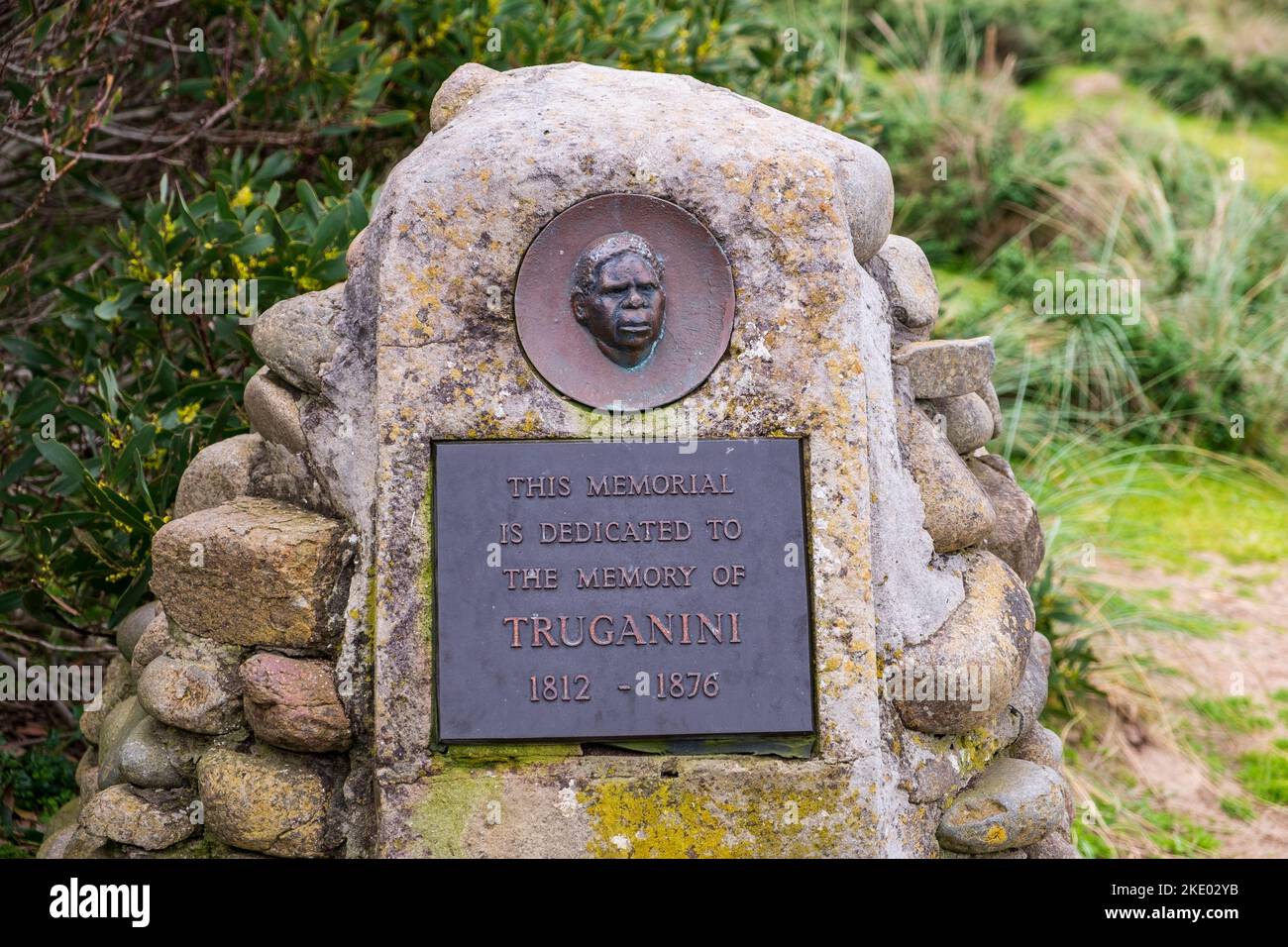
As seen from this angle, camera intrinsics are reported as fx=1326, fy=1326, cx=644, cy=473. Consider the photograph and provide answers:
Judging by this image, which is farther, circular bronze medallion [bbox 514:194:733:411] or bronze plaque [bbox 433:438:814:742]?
circular bronze medallion [bbox 514:194:733:411]

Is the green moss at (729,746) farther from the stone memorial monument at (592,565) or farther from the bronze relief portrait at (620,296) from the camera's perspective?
the bronze relief portrait at (620,296)

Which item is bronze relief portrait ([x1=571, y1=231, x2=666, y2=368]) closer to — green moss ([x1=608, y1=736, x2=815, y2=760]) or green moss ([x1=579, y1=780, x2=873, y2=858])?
green moss ([x1=608, y1=736, x2=815, y2=760])

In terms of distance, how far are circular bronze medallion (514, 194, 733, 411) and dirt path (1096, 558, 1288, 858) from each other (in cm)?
266

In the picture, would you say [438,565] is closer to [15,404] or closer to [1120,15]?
[15,404]

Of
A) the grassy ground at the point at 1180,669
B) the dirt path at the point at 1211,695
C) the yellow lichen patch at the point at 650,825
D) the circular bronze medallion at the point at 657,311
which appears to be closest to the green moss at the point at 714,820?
the yellow lichen patch at the point at 650,825

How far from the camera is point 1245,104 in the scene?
10945 millimetres

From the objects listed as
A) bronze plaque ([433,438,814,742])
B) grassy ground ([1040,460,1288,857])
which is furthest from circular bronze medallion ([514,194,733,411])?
grassy ground ([1040,460,1288,857])

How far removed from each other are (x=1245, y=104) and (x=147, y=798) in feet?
34.6

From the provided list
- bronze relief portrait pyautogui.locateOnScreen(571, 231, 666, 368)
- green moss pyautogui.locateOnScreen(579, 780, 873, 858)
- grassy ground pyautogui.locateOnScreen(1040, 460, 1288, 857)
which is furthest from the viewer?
grassy ground pyautogui.locateOnScreen(1040, 460, 1288, 857)

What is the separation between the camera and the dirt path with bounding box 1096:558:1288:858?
15.3 feet

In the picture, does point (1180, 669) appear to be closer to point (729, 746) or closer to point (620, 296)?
A: point (729, 746)

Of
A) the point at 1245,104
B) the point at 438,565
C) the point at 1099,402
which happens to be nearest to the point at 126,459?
the point at 438,565

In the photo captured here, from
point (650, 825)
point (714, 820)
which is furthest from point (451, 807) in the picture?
point (714, 820)

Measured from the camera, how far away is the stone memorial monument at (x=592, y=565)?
3100mm
